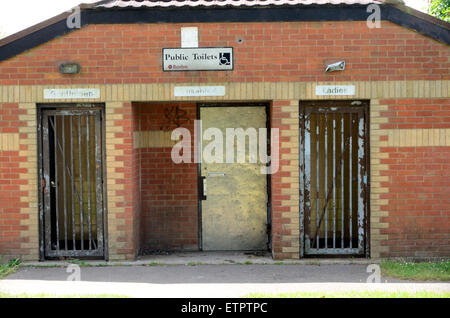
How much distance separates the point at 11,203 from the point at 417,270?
6.00m

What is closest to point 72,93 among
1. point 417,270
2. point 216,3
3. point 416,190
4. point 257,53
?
point 216,3

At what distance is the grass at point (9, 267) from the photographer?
7.36 meters

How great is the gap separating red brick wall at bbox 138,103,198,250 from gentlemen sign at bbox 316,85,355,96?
2183 millimetres

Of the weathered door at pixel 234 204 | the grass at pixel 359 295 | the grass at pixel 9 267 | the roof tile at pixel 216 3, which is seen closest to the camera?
the grass at pixel 359 295

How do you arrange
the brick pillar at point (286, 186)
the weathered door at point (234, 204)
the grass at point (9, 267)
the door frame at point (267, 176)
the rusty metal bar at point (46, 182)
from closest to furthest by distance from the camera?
1. the grass at point (9, 267)
2. the brick pillar at point (286, 186)
3. the rusty metal bar at point (46, 182)
4. the door frame at point (267, 176)
5. the weathered door at point (234, 204)

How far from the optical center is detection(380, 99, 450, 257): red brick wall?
7.95 meters

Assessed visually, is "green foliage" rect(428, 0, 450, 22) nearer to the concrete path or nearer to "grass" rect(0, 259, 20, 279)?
the concrete path

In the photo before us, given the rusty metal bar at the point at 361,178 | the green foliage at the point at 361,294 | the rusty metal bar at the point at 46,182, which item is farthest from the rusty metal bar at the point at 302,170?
the rusty metal bar at the point at 46,182

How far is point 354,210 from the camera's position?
8.55m

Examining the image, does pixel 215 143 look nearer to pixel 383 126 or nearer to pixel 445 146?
pixel 383 126

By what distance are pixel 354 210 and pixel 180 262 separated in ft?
9.57

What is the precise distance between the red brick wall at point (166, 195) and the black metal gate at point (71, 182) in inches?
33.5

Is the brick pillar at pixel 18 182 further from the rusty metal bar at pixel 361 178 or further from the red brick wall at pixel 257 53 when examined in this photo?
the rusty metal bar at pixel 361 178

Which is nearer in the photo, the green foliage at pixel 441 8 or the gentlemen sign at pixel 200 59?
the gentlemen sign at pixel 200 59
